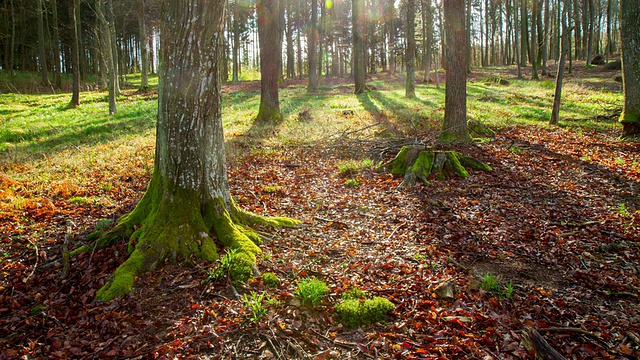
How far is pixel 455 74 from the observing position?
10594 mm

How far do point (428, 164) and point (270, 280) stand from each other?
17.5 ft

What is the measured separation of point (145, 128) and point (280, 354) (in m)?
12.6

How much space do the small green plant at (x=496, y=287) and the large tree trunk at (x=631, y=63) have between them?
30.5ft

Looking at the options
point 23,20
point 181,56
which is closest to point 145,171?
point 181,56

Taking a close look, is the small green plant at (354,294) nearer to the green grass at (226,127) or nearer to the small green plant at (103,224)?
the small green plant at (103,224)

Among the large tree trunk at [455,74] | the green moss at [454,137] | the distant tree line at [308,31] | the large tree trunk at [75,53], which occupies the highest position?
the distant tree line at [308,31]

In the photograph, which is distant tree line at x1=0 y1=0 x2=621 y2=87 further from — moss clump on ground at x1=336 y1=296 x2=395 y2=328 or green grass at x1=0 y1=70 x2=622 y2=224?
moss clump on ground at x1=336 y1=296 x2=395 y2=328

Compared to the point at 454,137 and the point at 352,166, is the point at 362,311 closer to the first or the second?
the point at 352,166

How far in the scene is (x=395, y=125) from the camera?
13.4 m

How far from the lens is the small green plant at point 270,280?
4.35 m

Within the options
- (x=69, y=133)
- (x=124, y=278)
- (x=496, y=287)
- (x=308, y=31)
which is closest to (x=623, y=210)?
(x=496, y=287)

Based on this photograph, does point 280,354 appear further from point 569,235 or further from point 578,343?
point 569,235

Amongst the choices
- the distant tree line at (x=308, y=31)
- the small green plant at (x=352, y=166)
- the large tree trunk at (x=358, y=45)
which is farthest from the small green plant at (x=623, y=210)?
the large tree trunk at (x=358, y=45)

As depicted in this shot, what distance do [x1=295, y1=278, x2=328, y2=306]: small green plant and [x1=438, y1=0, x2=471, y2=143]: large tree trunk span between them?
770 centimetres
